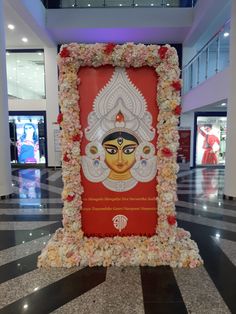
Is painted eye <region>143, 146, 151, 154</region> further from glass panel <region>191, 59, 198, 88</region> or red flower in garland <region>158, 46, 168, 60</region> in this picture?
glass panel <region>191, 59, 198, 88</region>

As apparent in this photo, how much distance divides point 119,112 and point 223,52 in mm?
5328

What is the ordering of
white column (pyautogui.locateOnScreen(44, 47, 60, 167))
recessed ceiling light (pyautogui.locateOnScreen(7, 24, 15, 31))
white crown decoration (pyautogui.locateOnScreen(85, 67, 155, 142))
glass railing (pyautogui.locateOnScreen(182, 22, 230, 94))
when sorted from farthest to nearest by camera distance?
1. white column (pyautogui.locateOnScreen(44, 47, 60, 167))
2. recessed ceiling light (pyautogui.locateOnScreen(7, 24, 15, 31))
3. glass railing (pyautogui.locateOnScreen(182, 22, 230, 94))
4. white crown decoration (pyautogui.locateOnScreen(85, 67, 155, 142))

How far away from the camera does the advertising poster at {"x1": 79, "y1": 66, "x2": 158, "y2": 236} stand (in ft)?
9.80

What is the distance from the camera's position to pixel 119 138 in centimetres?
307

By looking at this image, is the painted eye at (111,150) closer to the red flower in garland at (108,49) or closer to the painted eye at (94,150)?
the painted eye at (94,150)

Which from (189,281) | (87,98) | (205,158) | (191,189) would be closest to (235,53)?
(191,189)

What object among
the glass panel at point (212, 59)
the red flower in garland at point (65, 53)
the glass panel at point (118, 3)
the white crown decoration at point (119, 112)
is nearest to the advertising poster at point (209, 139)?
the glass panel at point (212, 59)

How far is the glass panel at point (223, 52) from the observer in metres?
6.77

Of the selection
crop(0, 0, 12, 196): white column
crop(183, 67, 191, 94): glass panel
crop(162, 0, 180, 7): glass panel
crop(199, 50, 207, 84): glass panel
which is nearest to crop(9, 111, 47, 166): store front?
crop(0, 0, 12, 196): white column

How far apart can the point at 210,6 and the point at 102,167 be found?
20.4ft

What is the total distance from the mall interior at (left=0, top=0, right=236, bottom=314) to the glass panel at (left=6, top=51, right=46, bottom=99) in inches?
1.6

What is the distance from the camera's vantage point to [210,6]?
23.2 feet

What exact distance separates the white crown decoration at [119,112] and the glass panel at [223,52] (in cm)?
457

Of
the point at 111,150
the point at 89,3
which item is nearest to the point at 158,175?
the point at 111,150
